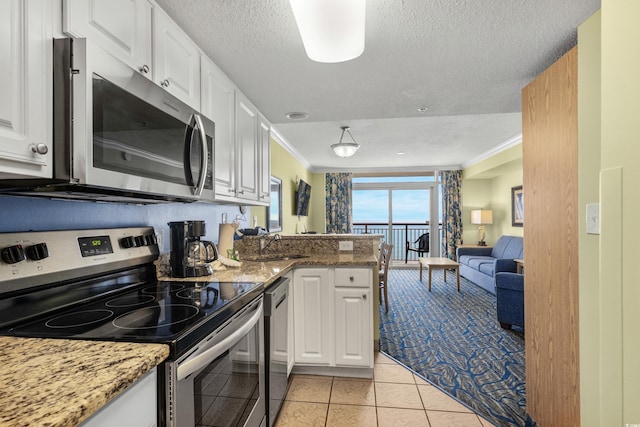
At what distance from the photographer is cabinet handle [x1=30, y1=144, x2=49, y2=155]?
33.4 inches

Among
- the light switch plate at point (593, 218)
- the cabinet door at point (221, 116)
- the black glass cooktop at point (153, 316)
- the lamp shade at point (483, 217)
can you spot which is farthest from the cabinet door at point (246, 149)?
the lamp shade at point (483, 217)

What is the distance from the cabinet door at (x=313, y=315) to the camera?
244 cm

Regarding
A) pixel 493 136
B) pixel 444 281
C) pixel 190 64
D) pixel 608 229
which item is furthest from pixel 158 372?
pixel 444 281

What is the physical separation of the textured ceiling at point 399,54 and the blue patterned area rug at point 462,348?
82.0 inches

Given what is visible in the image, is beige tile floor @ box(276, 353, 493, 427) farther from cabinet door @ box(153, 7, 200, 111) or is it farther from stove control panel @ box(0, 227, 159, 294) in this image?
cabinet door @ box(153, 7, 200, 111)

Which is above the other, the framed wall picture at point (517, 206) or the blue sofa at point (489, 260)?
the framed wall picture at point (517, 206)

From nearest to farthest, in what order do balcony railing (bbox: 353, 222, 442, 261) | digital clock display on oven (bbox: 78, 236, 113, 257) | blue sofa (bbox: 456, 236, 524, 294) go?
digital clock display on oven (bbox: 78, 236, 113, 257), blue sofa (bbox: 456, 236, 524, 294), balcony railing (bbox: 353, 222, 442, 261)

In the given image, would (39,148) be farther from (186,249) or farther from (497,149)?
(497,149)

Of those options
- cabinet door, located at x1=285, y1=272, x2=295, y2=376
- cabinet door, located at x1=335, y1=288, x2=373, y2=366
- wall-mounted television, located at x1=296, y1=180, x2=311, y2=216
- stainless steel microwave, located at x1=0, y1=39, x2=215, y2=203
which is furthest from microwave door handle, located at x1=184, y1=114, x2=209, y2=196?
wall-mounted television, located at x1=296, y1=180, x2=311, y2=216

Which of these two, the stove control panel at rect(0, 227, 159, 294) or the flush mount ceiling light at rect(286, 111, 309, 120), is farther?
the flush mount ceiling light at rect(286, 111, 309, 120)

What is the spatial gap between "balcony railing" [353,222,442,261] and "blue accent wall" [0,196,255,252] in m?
6.56

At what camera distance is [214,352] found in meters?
1.10

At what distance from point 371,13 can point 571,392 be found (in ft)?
6.50

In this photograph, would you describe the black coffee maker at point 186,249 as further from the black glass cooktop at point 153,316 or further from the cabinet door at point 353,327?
the cabinet door at point 353,327
